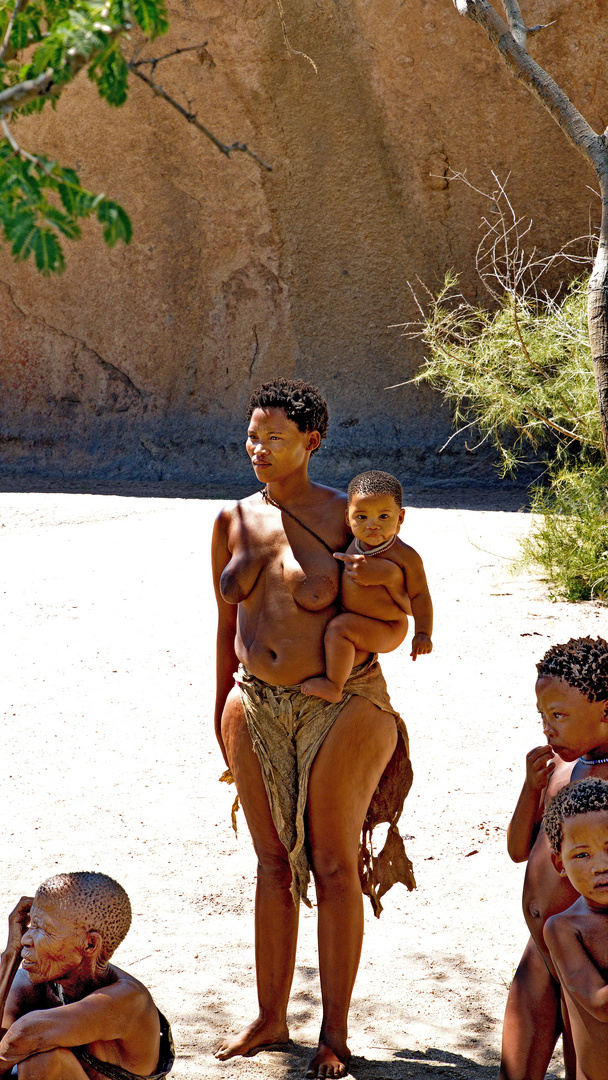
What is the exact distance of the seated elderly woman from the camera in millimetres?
1975

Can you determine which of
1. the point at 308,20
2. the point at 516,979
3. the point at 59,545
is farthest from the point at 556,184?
the point at 516,979

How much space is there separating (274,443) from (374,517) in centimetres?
30

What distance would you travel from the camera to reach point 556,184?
1069cm

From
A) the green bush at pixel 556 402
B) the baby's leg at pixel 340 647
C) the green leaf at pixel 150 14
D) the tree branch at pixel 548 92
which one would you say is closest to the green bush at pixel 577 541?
the green bush at pixel 556 402

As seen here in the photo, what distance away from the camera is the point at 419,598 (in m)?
2.54

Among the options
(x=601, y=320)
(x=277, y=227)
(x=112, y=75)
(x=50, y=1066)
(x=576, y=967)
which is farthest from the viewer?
(x=277, y=227)

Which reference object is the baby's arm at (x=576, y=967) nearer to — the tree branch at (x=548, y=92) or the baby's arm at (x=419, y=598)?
the baby's arm at (x=419, y=598)

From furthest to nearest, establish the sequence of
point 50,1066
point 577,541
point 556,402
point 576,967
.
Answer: point 556,402 < point 577,541 < point 50,1066 < point 576,967

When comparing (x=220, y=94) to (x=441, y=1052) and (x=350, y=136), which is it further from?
(x=441, y=1052)

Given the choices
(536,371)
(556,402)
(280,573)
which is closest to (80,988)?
(280,573)

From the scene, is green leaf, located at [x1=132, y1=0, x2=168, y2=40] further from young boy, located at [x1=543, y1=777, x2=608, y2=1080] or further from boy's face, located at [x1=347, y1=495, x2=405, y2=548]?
young boy, located at [x1=543, y1=777, x2=608, y2=1080]

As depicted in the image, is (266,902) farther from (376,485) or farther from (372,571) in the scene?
(376,485)

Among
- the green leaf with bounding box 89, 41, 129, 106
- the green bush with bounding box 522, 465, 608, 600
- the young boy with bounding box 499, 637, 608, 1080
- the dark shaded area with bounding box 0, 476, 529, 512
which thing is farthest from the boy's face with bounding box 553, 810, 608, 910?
the dark shaded area with bounding box 0, 476, 529, 512

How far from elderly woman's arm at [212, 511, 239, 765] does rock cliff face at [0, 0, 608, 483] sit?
8614 millimetres
